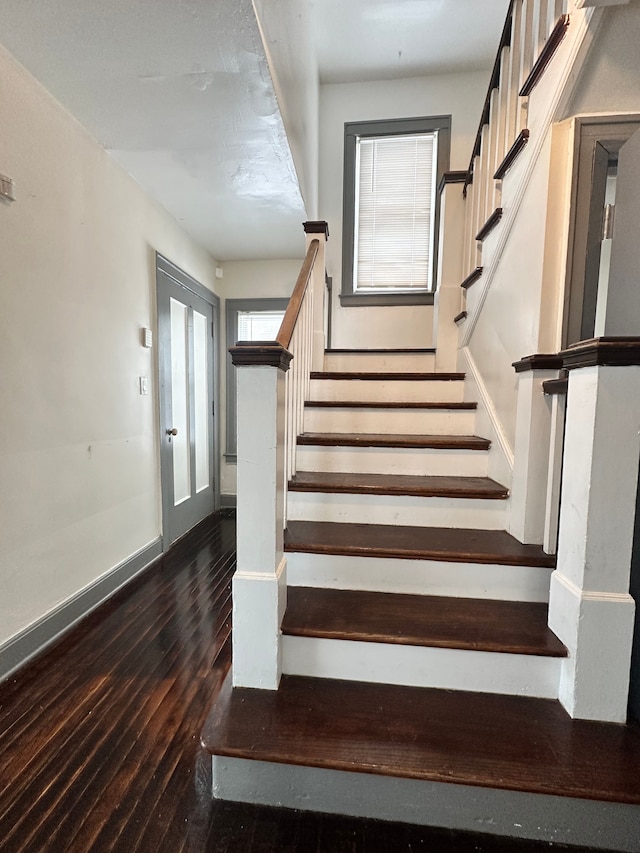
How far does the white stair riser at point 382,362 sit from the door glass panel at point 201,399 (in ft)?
4.46

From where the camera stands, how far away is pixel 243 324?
4055 millimetres

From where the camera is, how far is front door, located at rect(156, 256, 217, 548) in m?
2.97

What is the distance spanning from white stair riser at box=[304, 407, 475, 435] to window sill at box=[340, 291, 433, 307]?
69.9 inches

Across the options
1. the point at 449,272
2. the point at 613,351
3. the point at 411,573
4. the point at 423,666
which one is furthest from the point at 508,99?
the point at 423,666

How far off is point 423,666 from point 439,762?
26cm

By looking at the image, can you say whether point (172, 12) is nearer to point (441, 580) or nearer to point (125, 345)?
point (125, 345)

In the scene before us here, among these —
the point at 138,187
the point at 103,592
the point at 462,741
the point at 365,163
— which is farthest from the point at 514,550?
the point at 365,163

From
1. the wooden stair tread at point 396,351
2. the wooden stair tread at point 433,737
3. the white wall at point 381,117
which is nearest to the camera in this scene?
the wooden stair tread at point 433,737

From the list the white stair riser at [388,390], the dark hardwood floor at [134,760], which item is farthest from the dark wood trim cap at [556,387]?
the dark hardwood floor at [134,760]

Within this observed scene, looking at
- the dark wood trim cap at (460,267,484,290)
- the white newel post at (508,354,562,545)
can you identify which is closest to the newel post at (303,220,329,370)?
the dark wood trim cap at (460,267,484,290)

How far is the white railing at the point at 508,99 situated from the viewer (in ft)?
5.00

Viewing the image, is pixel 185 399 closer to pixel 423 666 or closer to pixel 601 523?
pixel 423 666

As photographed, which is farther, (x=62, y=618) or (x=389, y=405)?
(x=389, y=405)

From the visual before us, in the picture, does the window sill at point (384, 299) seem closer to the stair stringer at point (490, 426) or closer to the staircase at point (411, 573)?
the stair stringer at point (490, 426)
